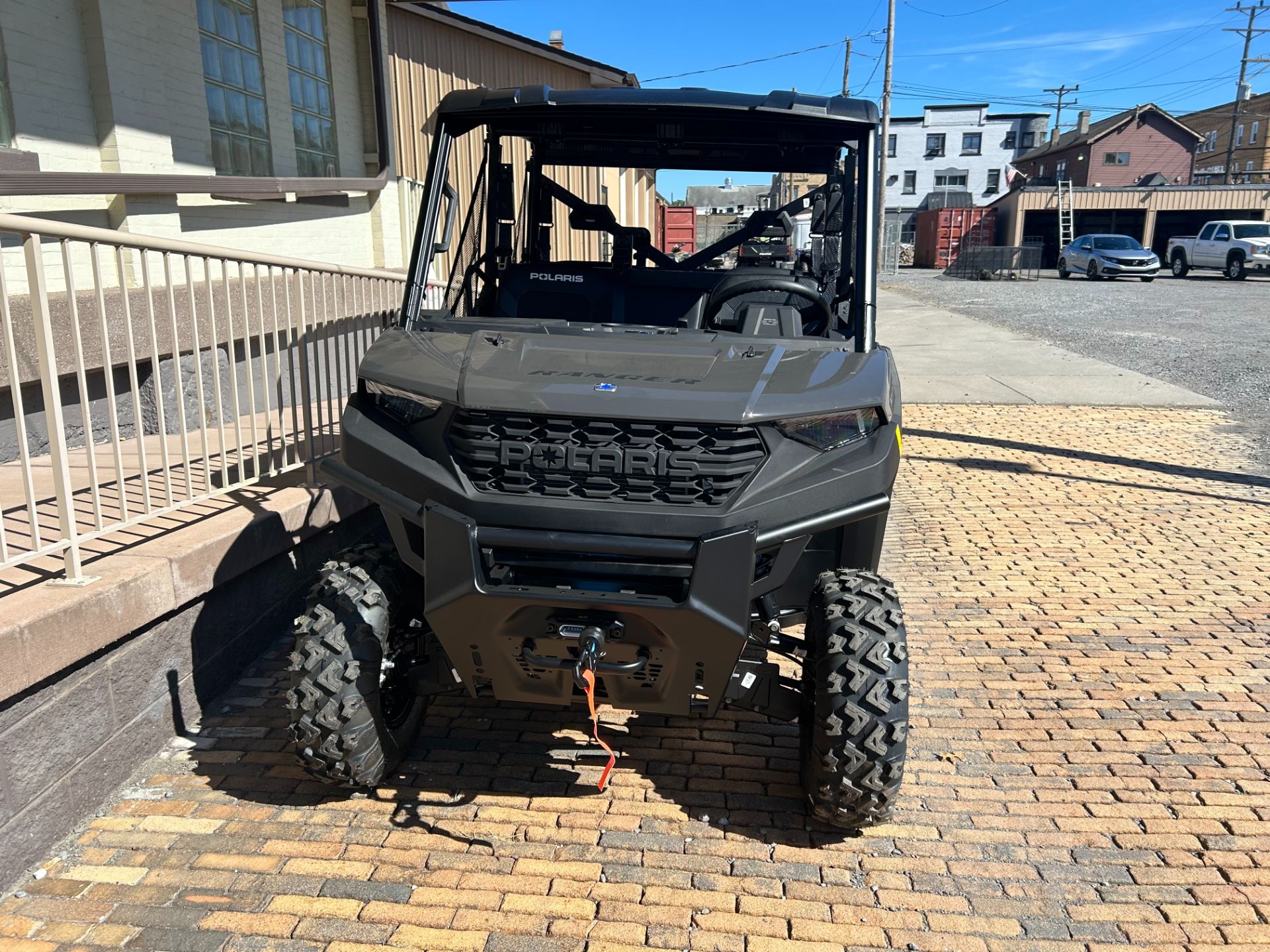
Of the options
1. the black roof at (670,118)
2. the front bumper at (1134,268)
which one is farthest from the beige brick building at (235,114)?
the front bumper at (1134,268)

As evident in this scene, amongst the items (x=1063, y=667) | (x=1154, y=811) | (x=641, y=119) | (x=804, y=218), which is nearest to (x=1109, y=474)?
(x=1063, y=667)

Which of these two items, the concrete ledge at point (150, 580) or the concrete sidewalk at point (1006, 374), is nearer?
the concrete ledge at point (150, 580)

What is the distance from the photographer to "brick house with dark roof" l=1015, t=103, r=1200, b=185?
59656mm

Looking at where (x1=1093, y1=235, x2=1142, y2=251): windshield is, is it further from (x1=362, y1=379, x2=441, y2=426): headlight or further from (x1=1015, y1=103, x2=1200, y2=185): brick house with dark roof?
(x1=362, y1=379, x2=441, y2=426): headlight

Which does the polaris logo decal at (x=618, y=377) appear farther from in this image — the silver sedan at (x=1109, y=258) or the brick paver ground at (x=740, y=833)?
the silver sedan at (x=1109, y=258)

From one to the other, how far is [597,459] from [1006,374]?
11452mm

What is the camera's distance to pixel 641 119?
3627mm

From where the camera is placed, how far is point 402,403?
9.87 ft

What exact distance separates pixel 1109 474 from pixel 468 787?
246 inches

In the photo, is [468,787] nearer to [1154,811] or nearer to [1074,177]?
[1154,811]

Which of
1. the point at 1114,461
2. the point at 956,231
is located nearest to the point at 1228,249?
the point at 956,231

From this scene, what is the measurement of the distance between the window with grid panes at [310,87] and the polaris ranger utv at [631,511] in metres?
6.12

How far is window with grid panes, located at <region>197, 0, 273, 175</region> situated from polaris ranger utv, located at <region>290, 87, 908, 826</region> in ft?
15.5

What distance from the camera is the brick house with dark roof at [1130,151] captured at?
59.7 metres
